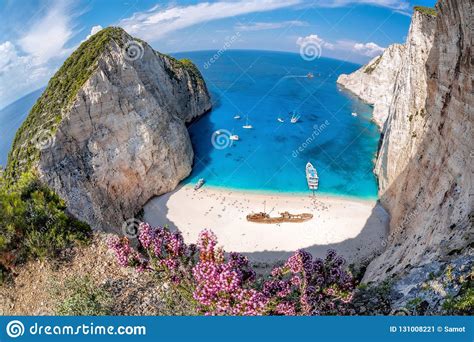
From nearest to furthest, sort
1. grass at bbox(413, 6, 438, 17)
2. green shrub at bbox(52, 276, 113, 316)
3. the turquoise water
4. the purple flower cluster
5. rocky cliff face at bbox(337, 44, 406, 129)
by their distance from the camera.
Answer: the purple flower cluster → green shrub at bbox(52, 276, 113, 316) → grass at bbox(413, 6, 438, 17) → the turquoise water → rocky cliff face at bbox(337, 44, 406, 129)

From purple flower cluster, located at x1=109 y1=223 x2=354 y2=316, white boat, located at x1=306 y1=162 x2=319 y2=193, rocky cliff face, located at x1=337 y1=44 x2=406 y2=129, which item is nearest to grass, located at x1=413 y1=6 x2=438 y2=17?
white boat, located at x1=306 y1=162 x2=319 y2=193

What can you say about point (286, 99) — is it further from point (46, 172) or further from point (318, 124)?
point (46, 172)

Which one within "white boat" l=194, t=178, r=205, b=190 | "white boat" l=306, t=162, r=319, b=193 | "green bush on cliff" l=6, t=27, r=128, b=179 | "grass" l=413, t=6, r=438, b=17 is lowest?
"white boat" l=306, t=162, r=319, b=193

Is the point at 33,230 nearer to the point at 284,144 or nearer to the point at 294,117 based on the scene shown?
the point at 284,144

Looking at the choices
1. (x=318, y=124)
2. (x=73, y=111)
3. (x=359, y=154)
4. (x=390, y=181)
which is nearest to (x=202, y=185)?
(x=73, y=111)

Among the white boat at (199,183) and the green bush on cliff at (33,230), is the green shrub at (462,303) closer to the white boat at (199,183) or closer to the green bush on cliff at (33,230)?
the green bush on cliff at (33,230)

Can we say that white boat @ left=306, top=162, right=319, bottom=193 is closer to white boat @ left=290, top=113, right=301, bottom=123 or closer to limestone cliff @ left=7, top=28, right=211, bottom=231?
limestone cliff @ left=7, top=28, right=211, bottom=231

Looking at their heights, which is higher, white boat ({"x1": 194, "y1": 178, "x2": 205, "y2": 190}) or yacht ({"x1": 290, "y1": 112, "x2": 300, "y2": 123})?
yacht ({"x1": 290, "y1": 112, "x2": 300, "y2": 123})
